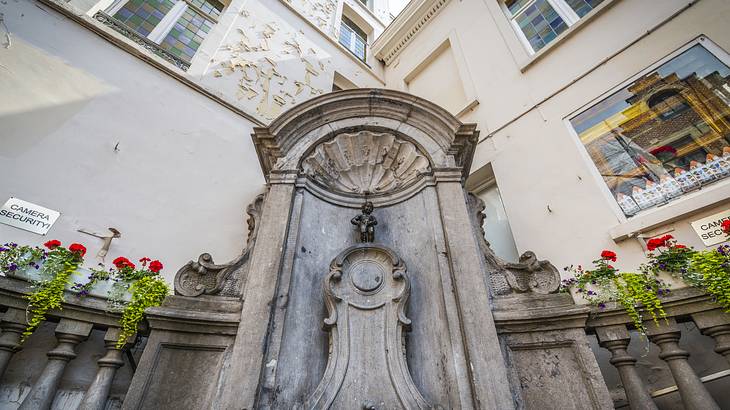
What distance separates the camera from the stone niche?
2.12 metres

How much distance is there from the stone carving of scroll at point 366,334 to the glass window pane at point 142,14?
607 centimetres

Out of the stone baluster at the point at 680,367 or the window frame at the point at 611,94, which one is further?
the window frame at the point at 611,94

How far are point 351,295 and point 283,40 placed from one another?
6872 mm

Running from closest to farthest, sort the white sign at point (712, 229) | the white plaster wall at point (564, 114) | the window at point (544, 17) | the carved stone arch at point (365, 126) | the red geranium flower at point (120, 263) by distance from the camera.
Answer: the red geranium flower at point (120, 263), the white sign at point (712, 229), the carved stone arch at point (365, 126), the white plaster wall at point (564, 114), the window at point (544, 17)

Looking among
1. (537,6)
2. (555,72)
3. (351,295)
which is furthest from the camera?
(537,6)

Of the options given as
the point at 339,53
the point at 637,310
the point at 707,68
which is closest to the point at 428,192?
the point at 637,310

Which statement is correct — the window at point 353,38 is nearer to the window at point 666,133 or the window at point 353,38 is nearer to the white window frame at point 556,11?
the white window frame at point 556,11

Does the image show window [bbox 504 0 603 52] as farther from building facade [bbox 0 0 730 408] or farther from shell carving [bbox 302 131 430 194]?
shell carving [bbox 302 131 430 194]

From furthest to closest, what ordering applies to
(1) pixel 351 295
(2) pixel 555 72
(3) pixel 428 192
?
(2) pixel 555 72 < (3) pixel 428 192 < (1) pixel 351 295

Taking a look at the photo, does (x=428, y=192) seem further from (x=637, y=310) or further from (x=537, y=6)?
(x=537, y=6)

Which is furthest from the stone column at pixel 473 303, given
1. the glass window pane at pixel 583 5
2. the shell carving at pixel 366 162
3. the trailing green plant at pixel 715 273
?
the glass window pane at pixel 583 5

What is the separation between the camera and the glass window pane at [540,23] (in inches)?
225

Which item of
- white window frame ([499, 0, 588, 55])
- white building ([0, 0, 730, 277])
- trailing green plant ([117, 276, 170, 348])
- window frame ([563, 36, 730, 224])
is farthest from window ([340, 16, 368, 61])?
trailing green plant ([117, 276, 170, 348])

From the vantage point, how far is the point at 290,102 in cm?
665
